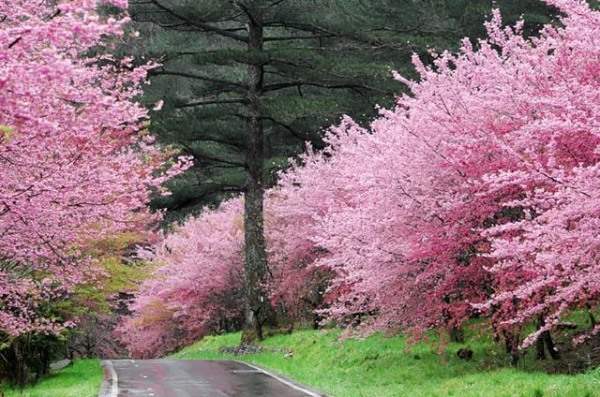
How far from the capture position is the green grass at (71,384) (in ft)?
48.3

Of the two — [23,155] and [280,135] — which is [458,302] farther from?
[280,135]

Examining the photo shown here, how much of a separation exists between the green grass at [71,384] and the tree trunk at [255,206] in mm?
6034

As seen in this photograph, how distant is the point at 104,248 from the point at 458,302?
13.3 metres

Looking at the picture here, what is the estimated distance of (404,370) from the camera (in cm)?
1562

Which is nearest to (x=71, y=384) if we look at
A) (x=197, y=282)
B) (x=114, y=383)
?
(x=114, y=383)

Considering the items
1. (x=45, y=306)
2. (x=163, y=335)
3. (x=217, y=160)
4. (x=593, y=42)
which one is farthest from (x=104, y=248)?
(x=163, y=335)

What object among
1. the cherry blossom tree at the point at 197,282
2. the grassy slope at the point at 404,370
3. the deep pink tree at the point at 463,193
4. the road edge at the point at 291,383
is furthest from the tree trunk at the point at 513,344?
the cherry blossom tree at the point at 197,282

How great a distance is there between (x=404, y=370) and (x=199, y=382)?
15.1 feet

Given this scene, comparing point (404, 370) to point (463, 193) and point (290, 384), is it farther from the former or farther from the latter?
point (463, 193)

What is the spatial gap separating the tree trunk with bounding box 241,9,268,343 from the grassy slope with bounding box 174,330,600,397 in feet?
6.26

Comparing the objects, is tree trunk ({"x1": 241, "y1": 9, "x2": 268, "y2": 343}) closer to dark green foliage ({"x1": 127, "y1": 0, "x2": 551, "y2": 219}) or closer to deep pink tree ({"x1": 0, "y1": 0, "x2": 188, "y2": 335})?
dark green foliage ({"x1": 127, "y1": 0, "x2": 551, "y2": 219})

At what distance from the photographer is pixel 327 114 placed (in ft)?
75.4

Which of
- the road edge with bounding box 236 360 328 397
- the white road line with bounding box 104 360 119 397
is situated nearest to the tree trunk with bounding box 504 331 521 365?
the road edge with bounding box 236 360 328 397

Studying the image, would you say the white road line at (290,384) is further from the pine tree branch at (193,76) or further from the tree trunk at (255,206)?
the pine tree branch at (193,76)
